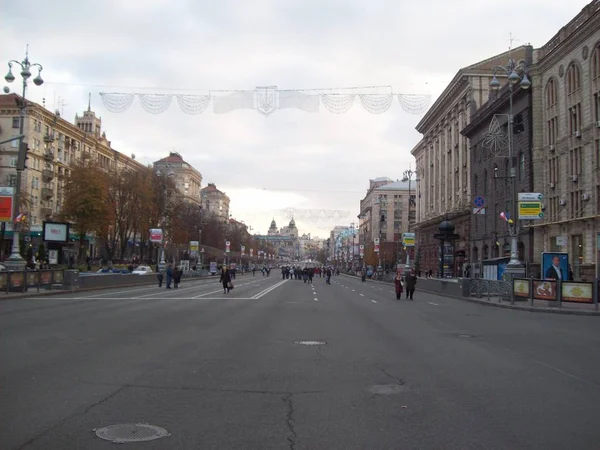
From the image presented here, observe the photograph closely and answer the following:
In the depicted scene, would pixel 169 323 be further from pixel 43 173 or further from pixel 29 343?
pixel 43 173

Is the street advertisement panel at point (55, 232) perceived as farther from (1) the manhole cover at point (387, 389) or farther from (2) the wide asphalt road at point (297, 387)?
(1) the manhole cover at point (387, 389)

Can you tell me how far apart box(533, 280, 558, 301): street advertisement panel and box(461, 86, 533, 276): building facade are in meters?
16.7

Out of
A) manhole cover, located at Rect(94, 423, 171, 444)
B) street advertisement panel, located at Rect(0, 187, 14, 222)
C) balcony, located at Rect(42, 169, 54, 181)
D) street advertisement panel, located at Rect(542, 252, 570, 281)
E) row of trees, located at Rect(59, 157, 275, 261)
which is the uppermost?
balcony, located at Rect(42, 169, 54, 181)

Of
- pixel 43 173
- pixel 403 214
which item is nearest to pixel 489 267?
pixel 43 173

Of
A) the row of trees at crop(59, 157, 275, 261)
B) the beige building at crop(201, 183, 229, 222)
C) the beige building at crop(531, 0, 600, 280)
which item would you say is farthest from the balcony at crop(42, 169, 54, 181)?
the beige building at crop(201, 183, 229, 222)

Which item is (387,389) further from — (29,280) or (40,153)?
(40,153)

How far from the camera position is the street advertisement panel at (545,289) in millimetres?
26561

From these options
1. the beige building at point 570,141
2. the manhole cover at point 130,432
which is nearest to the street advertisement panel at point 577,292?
the beige building at point 570,141

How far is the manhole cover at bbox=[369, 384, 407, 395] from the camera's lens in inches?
323

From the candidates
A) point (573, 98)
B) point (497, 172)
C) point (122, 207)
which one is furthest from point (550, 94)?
point (122, 207)

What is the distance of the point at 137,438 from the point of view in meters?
5.95

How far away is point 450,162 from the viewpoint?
80688 millimetres

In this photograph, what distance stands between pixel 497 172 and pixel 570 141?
1452 centimetres

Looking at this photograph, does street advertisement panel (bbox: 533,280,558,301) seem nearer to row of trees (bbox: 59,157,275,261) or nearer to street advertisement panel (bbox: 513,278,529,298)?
street advertisement panel (bbox: 513,278,529,298)
